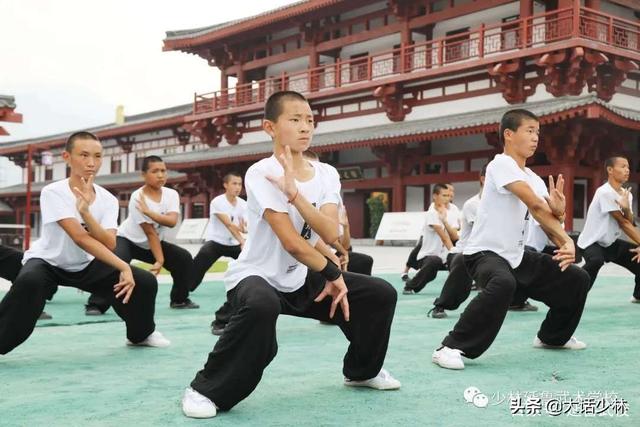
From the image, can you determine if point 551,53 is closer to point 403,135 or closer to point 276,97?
point 403,135

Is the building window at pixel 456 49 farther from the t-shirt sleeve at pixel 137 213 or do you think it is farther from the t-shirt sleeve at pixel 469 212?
the t-shirt sleeve at pixel 137 213

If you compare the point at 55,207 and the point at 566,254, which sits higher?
the point at 55,207

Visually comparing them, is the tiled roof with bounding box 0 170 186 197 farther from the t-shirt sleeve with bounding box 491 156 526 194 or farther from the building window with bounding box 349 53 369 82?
the t-shirt sleeve with bounding box 491 156 526 194

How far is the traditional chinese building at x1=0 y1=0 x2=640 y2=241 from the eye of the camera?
17266mm

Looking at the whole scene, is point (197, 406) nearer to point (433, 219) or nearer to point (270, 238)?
point (270, 238)

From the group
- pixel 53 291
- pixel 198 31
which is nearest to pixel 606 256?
pixel 53 291

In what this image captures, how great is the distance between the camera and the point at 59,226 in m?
4.61

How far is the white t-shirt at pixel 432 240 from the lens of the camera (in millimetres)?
8273

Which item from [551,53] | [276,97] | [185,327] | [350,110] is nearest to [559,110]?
[551,53]

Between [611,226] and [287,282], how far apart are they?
4958mm

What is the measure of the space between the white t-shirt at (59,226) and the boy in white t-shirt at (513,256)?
7.84 ft

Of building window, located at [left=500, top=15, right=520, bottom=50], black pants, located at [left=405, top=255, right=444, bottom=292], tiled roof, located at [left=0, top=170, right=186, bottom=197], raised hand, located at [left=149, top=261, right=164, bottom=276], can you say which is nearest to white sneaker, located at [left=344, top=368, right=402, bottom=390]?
raised hand, located at [left=149, top=261, right=164, bottom=276]

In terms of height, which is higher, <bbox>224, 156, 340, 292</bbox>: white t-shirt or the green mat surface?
<bbox>224, 156, 340, 292</bbox>: white t-shirt

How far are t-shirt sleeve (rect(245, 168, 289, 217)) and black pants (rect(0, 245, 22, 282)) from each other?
135 inches
